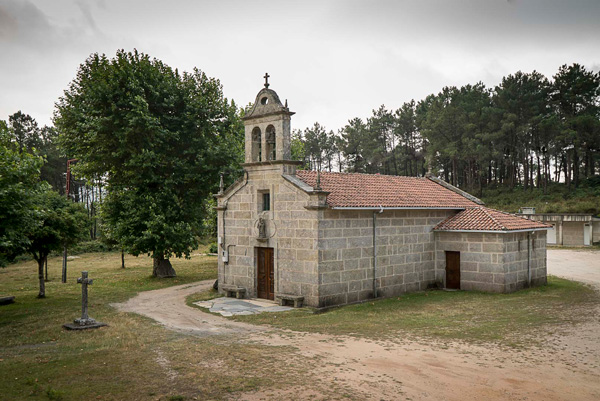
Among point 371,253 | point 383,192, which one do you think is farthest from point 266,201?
point 383,192

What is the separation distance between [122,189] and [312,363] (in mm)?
20825

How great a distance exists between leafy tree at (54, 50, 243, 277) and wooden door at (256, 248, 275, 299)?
7220 mm

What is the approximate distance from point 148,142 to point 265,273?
10623mm

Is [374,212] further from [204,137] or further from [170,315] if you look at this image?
[204,137]

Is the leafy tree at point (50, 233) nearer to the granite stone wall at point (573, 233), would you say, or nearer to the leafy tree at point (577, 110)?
the granite stone wall at point (573, 233)

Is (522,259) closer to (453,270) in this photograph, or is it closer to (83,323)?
(453,270)

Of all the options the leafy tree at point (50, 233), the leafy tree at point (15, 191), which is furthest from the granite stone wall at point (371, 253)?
the leafy tree at point (50, 233)

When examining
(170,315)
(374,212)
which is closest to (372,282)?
(374,212)

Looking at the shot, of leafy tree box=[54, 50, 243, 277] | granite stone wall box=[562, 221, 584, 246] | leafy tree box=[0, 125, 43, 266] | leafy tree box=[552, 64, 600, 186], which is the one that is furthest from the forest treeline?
leafy tree box=[0, 125, 43, 266]

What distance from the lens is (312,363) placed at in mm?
11164

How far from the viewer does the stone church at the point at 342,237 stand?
1950 cm

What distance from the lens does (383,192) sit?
76.7ft

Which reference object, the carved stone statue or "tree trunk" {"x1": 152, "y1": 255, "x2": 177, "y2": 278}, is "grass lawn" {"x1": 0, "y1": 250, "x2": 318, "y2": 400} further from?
"tree trunk" {"x1": 152, "y1": 255, "x2": 177, "y2": 278}

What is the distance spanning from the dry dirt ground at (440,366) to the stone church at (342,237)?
4.81 m
